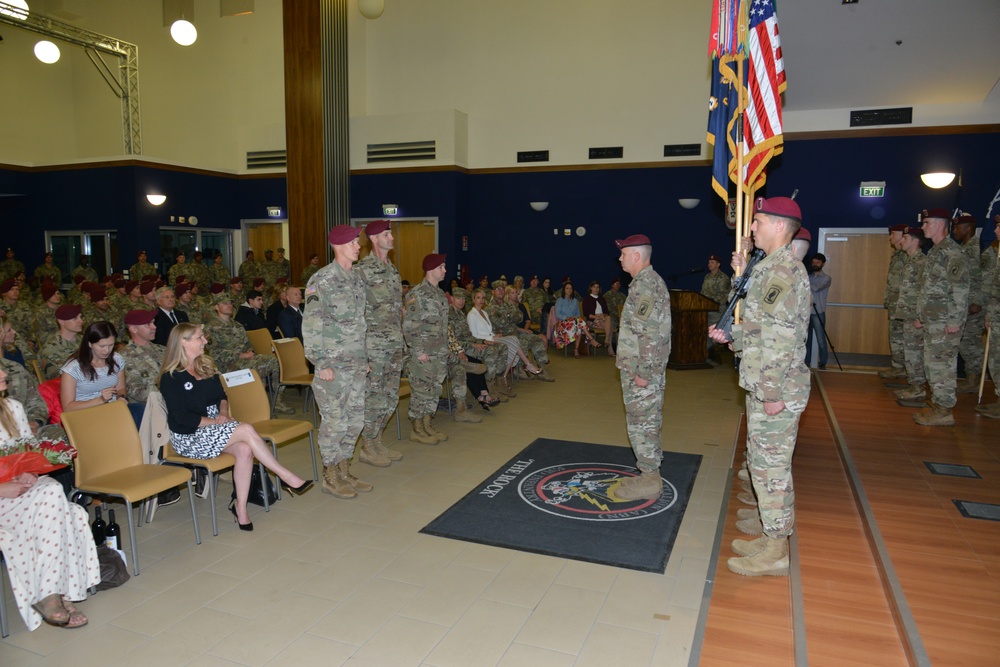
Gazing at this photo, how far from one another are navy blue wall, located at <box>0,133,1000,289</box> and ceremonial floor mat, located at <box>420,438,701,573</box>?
7.21m

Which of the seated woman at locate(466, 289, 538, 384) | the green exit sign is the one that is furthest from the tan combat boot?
the green exit sign

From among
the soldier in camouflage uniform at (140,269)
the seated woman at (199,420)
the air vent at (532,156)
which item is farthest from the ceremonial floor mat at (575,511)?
the soldier in camouflage uniform at (140,269)

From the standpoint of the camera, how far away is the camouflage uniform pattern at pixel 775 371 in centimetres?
311

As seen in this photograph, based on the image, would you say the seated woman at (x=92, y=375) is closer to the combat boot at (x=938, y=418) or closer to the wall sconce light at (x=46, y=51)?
the combat boot at (x=938, y=418)

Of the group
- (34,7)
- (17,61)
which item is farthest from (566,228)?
(34,7)

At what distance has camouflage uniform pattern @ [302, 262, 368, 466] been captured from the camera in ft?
14.5

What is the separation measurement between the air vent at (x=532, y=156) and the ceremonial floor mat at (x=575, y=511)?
914 cm

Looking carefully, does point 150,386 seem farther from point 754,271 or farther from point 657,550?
point 754,271

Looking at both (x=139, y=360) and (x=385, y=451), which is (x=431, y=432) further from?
(x=139, y=360)

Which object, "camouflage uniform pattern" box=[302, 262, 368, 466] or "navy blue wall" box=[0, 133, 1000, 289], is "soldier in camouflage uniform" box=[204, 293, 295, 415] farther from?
"navy blue wall" box=[0, 133, 1000, 289]

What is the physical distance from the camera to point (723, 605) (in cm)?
311

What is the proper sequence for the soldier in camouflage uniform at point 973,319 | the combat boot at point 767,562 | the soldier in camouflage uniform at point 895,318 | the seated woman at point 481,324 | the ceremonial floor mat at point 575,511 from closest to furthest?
the combat boot at point 767,562 < the ceremonial floor mat at point 575,511 < the soldier in camouflage uniform at point 973,319 < the seated woman at point 481,324 < the soldier in camouflage uniform at point 895,318

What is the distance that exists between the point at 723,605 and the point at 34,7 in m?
20.3

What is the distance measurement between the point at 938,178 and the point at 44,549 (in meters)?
11.4
